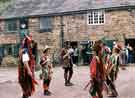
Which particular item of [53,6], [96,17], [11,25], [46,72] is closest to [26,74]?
[46,72]

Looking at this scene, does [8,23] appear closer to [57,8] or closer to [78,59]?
[57,8]

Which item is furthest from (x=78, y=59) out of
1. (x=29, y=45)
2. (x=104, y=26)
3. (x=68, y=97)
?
(x=29, y=45)

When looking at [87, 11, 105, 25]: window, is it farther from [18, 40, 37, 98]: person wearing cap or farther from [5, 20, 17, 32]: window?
[18, 40, 37, 98]: person wearing cap

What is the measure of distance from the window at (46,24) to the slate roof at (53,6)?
56cm

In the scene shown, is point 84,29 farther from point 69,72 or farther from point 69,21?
point 69,72

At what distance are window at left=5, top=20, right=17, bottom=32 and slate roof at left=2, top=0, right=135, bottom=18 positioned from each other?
0.58 m

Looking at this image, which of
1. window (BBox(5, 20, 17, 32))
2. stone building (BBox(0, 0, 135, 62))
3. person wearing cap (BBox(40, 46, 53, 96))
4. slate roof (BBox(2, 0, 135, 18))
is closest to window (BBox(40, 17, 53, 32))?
stone building (BBox(0, 0, 135, 62))

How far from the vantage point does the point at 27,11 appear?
140 ft

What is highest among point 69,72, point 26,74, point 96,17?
point 96,17

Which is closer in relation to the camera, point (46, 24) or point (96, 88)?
point (96, 88)

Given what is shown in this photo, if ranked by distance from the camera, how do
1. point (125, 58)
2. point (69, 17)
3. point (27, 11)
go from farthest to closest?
1. point (27, 11)
2. point (69, 17)
3. point (125, 58)

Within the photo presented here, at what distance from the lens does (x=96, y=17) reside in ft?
125

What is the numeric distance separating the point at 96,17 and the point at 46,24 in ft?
16.8

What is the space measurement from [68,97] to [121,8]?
22.3 meters
